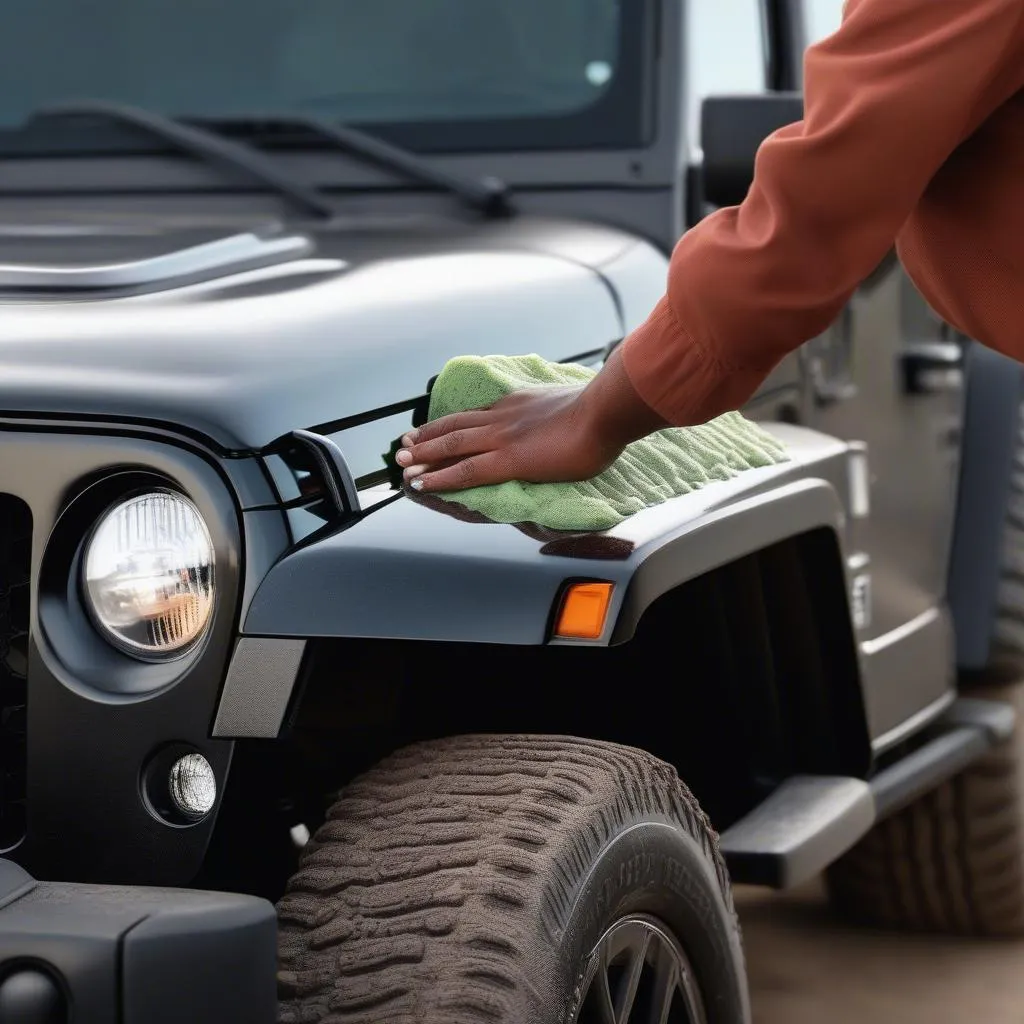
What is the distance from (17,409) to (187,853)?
432 mm

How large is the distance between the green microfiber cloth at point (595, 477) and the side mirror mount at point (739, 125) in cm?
39

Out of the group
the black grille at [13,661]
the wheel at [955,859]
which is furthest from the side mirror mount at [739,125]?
the wheel at [955,859]

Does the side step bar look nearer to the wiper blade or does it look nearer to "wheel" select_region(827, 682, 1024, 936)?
"wheel" select_region(827, 682, 1024, 936)

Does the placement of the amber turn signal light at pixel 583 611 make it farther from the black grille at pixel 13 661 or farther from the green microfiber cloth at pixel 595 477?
the black grille at pixel 13 661

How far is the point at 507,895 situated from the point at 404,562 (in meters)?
0.31

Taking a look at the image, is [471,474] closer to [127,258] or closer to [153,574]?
[153,574]

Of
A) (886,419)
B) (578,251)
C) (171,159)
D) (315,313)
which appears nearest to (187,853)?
(315,313)

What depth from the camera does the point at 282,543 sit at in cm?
185

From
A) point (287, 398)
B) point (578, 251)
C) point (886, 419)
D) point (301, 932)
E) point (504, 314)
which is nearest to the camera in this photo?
point (301, 932)

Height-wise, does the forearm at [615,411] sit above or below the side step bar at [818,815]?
above

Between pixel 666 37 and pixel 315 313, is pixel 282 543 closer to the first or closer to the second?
pixel 315 313

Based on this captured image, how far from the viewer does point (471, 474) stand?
199 cm

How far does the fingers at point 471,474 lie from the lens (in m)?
1.98

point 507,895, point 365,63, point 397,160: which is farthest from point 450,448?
point 365,63
